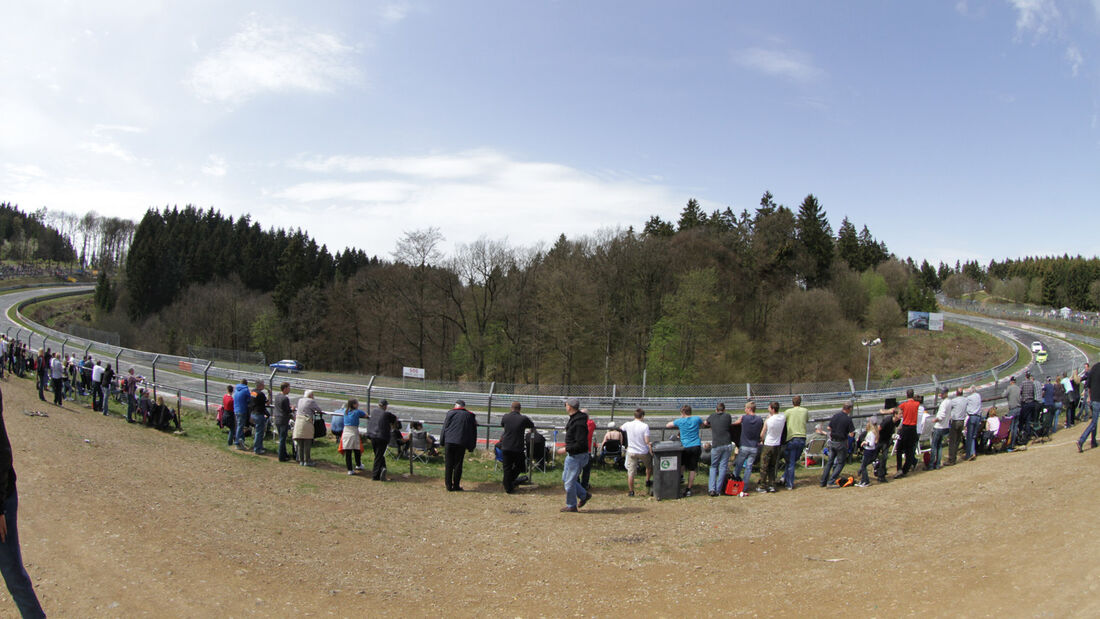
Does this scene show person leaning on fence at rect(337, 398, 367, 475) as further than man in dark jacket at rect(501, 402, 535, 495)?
Yes

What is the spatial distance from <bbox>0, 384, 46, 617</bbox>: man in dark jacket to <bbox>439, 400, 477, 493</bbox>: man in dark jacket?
257 inches

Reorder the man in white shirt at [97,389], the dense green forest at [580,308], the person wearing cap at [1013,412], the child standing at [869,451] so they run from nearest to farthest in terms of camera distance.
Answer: the child standing at [869,451] → the person wearing cap at [1013,412] → the man in white shirt at [97,389] → the dense green forest at [580,308]

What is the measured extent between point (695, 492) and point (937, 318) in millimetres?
75863

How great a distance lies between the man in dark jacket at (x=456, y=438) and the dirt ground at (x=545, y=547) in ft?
1.72

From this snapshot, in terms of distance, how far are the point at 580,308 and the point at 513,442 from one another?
36.2 meters

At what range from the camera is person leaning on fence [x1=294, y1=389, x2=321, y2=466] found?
1244 cm

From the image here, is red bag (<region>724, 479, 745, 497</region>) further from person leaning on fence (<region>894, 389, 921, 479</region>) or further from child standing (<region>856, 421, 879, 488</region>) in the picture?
person leaning on fence (<region>894, 389, 921, 479</region>)

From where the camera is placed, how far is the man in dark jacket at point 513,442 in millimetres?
10461

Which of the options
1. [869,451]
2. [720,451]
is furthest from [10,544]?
[869,451]

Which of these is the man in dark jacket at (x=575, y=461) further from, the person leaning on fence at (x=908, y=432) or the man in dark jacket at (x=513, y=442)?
the person leaning on fence at (x=908, y=432)

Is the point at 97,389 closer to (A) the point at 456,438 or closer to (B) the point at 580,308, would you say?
(A) the point at 456,438

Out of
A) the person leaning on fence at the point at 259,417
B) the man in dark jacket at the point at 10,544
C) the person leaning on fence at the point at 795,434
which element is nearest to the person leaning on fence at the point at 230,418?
the person leaning on fence at the point at 259,417

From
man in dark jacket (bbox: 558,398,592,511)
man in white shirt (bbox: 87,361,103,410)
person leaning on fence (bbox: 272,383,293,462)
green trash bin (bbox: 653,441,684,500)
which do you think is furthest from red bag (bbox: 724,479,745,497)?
man in white shirt (bbox: 87,361,103,410)

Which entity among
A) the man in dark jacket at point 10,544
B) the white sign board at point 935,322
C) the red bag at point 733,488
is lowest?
the red bag at point 733,488
